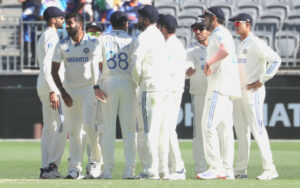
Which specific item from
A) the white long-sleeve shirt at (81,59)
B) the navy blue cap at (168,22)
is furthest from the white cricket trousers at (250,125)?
the white long-sleeve shirt at (81,59)

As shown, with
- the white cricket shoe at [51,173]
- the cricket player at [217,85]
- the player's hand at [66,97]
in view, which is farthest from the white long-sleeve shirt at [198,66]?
the white cricket shoe at [51,173]

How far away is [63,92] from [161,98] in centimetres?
134

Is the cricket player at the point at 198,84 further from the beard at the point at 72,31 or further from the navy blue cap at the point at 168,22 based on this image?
the beard at the point at 72,31

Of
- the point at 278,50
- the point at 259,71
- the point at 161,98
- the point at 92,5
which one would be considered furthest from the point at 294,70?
the point at 161,98

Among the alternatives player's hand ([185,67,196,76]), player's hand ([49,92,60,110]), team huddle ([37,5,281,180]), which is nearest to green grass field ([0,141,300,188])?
team huddle ([37,5,281,180])

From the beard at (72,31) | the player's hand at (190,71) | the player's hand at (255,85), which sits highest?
the beard at (72,31)

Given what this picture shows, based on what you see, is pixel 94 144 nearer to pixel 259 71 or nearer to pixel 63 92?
pixel 63 92

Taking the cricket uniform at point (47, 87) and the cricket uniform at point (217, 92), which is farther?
the cricket uniform at point (47, 87)

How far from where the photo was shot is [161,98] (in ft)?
34.4

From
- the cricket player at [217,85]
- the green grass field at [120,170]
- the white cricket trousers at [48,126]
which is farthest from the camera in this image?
the white cricket trousers at [48,126]

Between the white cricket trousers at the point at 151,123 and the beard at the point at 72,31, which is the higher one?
the beard at the point at 72,31

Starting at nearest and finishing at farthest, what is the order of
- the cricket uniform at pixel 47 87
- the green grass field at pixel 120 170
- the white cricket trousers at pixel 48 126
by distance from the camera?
the green grass field at pixel 120 170, the cricket uniform at pixel 47 87, the white cricket trousers at pixel 48 126

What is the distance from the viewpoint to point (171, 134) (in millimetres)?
10828

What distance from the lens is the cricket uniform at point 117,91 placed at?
10.6 metres
